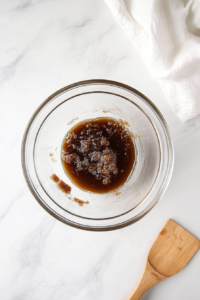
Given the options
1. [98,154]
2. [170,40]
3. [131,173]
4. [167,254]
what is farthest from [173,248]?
[170,40]

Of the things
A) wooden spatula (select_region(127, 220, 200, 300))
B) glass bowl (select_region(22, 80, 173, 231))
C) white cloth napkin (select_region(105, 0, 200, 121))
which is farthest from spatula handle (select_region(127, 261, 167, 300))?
white cloth napkin (select_region(105, 0, 200, 121))

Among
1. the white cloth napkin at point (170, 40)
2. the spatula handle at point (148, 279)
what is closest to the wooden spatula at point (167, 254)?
the spatula handle at point (148, 279)

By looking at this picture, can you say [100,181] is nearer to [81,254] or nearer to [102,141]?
[102,141]

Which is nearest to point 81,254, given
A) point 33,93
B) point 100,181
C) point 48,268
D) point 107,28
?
point 48,268

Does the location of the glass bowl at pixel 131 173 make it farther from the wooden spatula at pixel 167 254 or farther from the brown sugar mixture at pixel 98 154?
the wooden spatula at pixel 167 254

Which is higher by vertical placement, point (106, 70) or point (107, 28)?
point (107, 28)

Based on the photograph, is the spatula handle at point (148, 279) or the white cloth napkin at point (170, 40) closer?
the white cloth napkin at point (170, 40)

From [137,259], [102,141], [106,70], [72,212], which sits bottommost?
[137,259]
